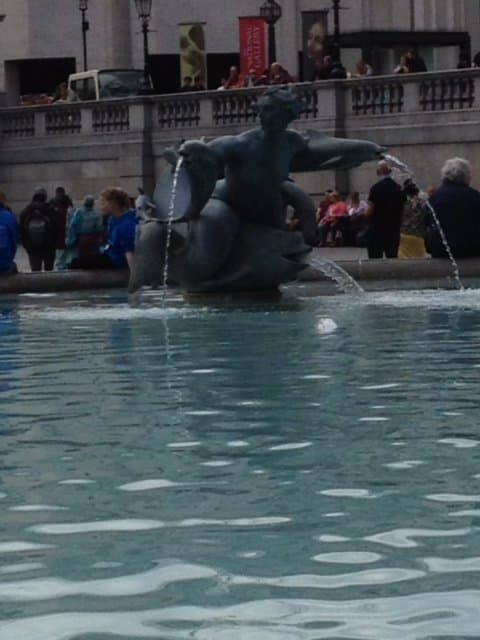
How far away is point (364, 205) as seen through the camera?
4359 centimetres

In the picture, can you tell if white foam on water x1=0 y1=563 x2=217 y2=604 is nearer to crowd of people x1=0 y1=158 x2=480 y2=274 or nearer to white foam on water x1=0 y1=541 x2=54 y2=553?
white foam on water x1=0 y1=541 x2=54 y2=553

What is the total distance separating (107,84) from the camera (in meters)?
56.9

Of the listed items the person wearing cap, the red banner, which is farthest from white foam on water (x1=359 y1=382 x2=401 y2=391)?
the red banner

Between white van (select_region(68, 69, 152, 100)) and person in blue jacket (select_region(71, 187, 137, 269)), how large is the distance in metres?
31.1

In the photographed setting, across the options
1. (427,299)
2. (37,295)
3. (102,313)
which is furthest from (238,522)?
(37,295)

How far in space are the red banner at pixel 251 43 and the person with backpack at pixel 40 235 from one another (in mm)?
26649

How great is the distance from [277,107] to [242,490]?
12.1 meters

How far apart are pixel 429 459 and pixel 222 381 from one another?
3.62m

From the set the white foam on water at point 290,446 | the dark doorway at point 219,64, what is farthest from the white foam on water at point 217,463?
the dark doorway at point 219,64

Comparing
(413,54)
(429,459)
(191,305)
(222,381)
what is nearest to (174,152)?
(191,305)

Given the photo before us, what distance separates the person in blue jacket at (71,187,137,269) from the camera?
930 inches

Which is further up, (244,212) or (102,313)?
(244,212)

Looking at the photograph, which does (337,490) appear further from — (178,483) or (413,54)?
(413,54)

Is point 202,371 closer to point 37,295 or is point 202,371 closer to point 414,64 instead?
point 37,295
